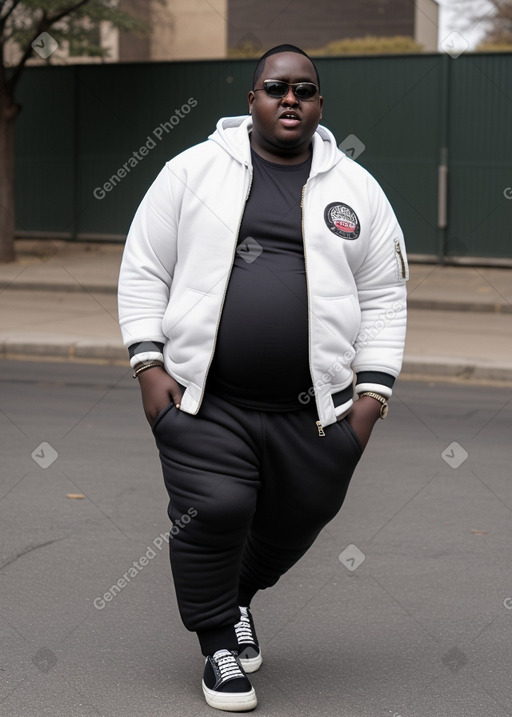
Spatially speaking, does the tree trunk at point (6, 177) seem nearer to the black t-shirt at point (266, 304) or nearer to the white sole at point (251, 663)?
the white sole at point (251, 663)

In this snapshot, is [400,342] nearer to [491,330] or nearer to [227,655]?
[227,655]

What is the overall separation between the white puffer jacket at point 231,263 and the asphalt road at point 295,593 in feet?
3.00

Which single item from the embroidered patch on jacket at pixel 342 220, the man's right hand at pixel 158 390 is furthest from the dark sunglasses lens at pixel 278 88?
the man's right hand at pixel 158 390

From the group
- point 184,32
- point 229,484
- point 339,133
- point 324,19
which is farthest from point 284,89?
point 324,19

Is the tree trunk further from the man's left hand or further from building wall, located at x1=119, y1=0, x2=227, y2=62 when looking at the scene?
the man's left hand

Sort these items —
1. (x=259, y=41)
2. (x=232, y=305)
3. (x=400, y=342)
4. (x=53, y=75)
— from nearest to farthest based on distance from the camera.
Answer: (x=232, y=305) < (x=400, y=342) < (x=53, y=75) < (x=259, y=41)

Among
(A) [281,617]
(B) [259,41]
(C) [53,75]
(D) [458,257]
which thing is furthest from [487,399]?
(B) [259,41]

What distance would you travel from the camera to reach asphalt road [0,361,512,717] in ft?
12.7

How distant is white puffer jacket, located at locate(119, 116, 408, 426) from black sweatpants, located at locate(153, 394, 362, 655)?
8cm

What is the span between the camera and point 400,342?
12.6 feet

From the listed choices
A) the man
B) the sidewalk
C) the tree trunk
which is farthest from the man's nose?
the tree trunk

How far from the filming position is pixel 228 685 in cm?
371

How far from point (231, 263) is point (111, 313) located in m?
10.6

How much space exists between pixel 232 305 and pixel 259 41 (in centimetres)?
3071
